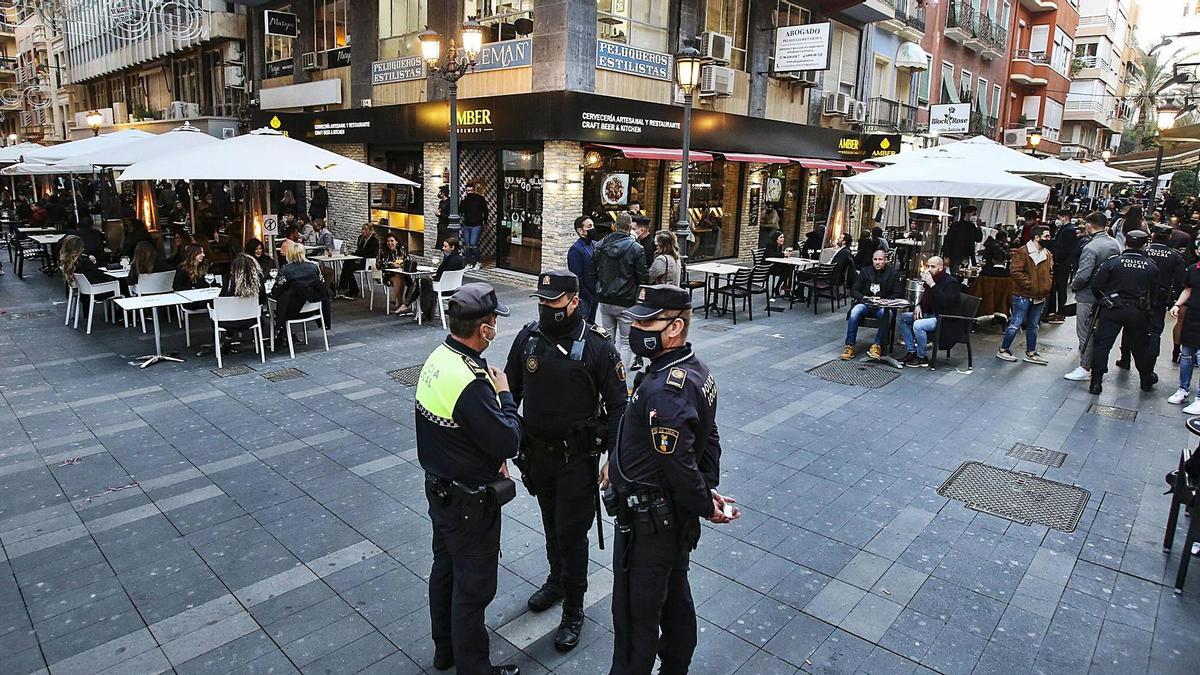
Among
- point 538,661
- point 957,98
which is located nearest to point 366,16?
point 538,661

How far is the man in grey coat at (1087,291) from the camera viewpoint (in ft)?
31.2

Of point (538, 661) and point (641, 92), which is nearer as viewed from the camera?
point (538, 661)

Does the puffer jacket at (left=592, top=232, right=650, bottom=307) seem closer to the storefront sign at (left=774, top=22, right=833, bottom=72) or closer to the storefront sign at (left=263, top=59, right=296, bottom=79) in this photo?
the storefront sign at (left=774, top=22, right=833, bottom=72)

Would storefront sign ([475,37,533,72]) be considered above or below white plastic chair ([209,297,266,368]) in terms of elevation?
above

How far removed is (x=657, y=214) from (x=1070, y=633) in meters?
15.1

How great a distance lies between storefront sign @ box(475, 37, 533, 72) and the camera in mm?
15719

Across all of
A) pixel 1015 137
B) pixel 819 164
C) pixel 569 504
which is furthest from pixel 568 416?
pixel 1015 137

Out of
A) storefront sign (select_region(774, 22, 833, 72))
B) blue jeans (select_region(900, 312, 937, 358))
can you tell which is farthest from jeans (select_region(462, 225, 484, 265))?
blue jeans (select_region(900, 312, 937, 358))

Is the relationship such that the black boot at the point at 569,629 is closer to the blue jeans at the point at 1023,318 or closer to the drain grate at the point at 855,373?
the drain grate at the point at 855,373

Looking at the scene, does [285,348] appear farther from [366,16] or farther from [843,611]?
[366,16]

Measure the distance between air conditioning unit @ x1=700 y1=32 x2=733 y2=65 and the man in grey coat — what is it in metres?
10.2

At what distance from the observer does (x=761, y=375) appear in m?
9.45

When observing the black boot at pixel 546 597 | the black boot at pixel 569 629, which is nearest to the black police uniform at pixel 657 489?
the black boot at pixel 569 629

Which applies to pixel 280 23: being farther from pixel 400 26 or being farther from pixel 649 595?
pixel 649 595
